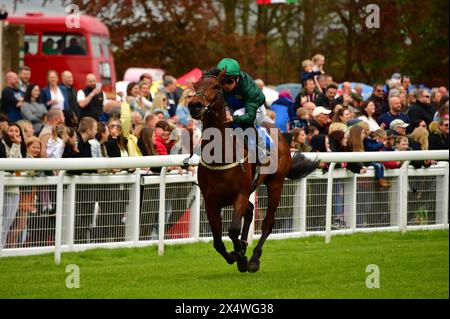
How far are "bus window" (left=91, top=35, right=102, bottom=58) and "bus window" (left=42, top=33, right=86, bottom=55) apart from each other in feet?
1.47

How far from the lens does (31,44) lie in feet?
92.2

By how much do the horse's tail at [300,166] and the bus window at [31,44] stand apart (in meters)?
17.1

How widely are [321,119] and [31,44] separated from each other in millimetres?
14104

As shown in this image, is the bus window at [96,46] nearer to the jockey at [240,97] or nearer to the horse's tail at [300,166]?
the horse's tail at [300,166]

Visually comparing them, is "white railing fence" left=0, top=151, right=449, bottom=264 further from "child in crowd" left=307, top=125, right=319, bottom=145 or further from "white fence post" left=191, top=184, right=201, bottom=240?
"child in crowd" left=307, top=125, right=319, bottom=145

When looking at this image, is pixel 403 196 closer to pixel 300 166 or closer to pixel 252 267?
pixel 300 166

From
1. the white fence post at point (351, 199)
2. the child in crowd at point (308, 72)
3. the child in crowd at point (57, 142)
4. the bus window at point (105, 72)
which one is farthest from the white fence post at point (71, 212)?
the bus window at point (105, 72)

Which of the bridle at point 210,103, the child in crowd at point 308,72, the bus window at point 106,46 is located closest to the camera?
the bridle at point 210,103

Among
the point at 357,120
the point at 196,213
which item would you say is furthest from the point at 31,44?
the point at 196,213

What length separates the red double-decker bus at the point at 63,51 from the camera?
27391mm

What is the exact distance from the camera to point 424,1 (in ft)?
79.8

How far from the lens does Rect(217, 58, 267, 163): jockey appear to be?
1015cm
